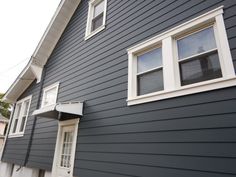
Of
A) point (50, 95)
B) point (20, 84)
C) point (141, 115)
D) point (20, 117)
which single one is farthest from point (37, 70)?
point (141, 115)

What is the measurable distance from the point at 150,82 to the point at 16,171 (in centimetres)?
747

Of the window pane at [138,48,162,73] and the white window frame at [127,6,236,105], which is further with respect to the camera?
the window pane at [138,48,162,73]

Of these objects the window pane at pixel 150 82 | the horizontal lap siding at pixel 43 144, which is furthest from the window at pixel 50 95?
the window pane at pixel 150 82

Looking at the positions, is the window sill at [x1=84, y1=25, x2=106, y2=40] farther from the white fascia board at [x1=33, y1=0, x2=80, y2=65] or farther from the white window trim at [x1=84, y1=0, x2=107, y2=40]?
the white fascia board at [x1=33, y1=0, x2=80, y2=65]

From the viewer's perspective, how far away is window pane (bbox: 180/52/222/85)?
2916 millimetres

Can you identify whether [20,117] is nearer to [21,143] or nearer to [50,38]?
[21,143]

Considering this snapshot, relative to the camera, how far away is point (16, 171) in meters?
8.02

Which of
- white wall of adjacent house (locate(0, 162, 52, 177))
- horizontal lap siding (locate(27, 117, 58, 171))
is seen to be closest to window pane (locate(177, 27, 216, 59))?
horizontal lap siding (locate(27, 117, 58, 171))

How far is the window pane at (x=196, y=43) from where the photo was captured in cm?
310

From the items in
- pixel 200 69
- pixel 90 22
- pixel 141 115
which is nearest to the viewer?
pixel 200 69

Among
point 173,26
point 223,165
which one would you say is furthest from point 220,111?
point 173,26

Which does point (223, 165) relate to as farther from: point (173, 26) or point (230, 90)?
point (173, 26)

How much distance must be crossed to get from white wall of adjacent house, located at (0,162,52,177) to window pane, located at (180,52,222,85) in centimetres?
497

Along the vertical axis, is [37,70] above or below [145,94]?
above
